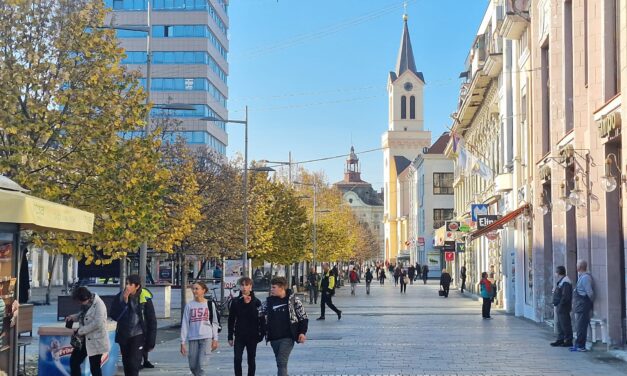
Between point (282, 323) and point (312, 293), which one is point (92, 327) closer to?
point (282, 323)

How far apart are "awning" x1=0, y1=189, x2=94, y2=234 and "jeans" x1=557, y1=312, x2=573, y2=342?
1158 cm

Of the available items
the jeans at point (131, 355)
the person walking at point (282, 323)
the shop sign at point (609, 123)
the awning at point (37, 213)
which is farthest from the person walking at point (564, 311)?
the awning at point (37, 213)

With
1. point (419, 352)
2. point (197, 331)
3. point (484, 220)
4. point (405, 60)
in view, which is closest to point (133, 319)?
point (197, 331)

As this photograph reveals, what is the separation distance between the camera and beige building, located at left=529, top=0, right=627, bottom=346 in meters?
19.0

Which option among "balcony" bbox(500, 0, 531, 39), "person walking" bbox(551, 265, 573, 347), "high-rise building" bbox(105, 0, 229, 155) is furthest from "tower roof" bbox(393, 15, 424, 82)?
"person walking" bbox(551, 265, 573, 347)

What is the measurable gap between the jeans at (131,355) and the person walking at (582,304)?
9.66 m

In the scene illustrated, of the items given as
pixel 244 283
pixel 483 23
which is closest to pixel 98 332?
pixel 244 283

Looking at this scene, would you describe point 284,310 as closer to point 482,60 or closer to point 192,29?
point 482,60

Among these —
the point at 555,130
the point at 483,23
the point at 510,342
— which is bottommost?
the point at 510,342

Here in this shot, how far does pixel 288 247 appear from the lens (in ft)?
163

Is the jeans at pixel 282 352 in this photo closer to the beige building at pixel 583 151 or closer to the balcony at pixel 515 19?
the beige building at pixel 583 151

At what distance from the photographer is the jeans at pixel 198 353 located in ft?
44.3

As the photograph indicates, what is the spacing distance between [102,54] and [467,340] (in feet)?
35.4

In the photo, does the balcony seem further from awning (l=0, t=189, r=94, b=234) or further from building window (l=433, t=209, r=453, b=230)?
building window (l=433, t=209, r=453, b=230)
